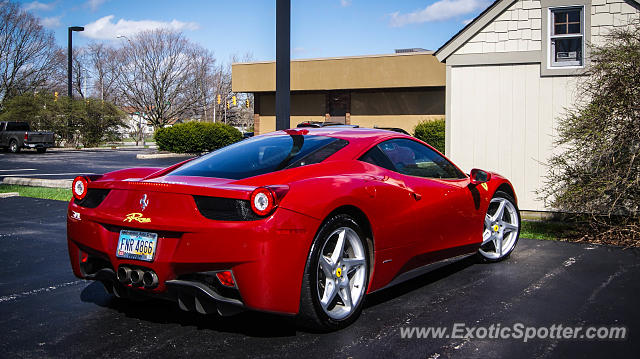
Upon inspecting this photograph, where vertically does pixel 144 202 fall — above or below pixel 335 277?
above

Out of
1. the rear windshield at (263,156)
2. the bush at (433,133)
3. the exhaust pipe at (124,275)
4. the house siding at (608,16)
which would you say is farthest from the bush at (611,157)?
the bush at (433,133)

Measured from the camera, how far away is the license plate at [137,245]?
396cm

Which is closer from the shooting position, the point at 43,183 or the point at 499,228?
the point at 499,228

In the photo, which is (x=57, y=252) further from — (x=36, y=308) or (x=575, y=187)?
(x=575, y=187)

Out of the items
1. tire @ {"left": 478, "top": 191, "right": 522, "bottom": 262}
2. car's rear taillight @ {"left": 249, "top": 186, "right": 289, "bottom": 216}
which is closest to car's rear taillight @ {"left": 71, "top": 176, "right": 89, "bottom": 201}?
car's rear taillight @ {"left": 249, "top": 186, "right": 289, "bottom": 216}

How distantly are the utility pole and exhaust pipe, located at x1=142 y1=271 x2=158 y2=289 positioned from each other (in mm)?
5799

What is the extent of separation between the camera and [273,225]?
3768 mm

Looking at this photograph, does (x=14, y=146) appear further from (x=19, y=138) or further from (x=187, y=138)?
(x=187, y=138)

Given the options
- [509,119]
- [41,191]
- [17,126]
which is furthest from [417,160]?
[17,126]

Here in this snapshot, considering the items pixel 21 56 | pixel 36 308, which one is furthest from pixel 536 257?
pixel 21 56

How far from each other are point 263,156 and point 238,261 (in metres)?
1.24

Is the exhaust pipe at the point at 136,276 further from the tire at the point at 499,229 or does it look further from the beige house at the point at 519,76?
the beige house at the point at 519,76

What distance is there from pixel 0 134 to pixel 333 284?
38.1 m

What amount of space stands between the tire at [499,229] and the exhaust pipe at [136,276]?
Result: 378 cm
